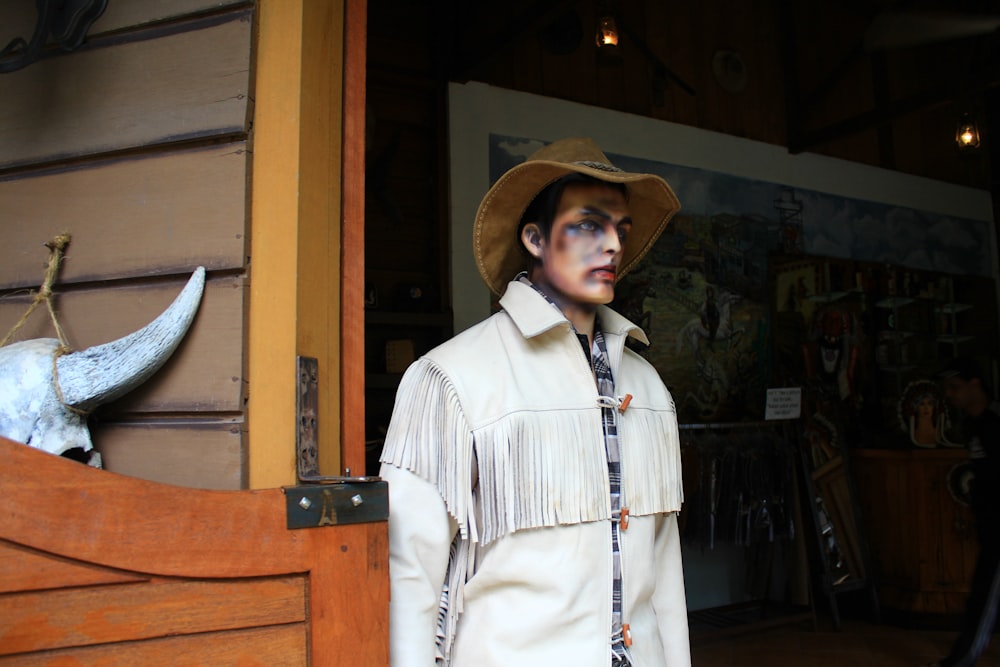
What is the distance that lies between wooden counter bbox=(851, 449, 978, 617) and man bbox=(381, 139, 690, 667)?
4.05 m

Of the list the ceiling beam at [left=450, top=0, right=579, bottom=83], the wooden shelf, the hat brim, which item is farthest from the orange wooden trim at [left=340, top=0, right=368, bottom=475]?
the ceiling beam at [left=450, top=0, right=579, bottom=83]

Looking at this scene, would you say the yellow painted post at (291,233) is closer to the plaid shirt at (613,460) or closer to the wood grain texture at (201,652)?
Result: the wood grain texture at (201,652)

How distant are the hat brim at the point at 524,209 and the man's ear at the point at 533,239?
58 millimetres

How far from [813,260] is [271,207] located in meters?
5.27

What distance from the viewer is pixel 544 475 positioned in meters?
1.52

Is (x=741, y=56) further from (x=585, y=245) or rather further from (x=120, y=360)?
(x=120, y=360)

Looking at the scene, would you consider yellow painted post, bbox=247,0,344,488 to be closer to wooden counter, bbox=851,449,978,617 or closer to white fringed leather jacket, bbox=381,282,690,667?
white fringed leather jacket, bbox=381,282,690,667

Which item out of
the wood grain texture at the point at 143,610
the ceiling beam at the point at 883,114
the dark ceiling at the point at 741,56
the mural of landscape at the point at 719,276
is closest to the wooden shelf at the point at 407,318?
the mural of landscape at the point at 719,276

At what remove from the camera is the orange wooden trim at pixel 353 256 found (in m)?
1.41

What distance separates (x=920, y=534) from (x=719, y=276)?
1934 mm

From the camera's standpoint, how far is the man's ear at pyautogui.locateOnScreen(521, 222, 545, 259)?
5.74 feet

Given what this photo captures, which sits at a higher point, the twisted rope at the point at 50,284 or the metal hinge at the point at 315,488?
the twisted rope at the point at 50,284

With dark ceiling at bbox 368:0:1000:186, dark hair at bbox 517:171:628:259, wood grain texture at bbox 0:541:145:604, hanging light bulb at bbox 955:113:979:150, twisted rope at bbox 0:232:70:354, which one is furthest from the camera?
hanging light bulb at bbox 955:113:979:150

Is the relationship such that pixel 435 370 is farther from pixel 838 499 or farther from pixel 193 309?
pixel 838 499
